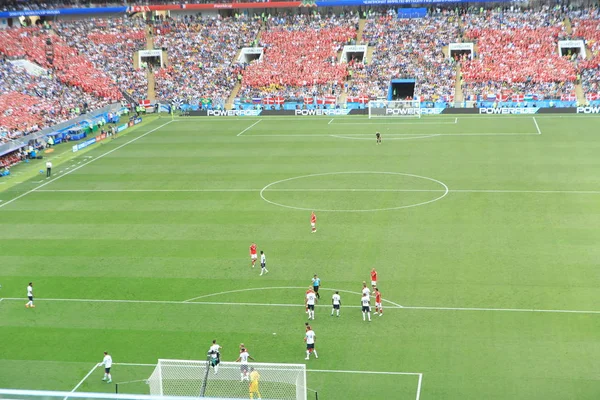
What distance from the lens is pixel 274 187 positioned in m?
49.0

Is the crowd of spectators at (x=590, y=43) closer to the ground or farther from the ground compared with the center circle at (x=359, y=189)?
farther from the ground

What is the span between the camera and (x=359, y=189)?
156 ft

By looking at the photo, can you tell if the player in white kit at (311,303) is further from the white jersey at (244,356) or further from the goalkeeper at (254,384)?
the goalkeeper at (254,384)

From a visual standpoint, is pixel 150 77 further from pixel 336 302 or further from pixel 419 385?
pixel 419 385

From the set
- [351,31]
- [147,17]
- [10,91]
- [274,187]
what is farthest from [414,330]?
[147,17]

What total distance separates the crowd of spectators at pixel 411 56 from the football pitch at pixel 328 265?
21.6m

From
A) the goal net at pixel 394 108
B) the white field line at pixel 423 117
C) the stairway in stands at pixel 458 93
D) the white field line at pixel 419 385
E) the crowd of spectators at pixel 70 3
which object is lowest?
the white field line at pixel 419 385

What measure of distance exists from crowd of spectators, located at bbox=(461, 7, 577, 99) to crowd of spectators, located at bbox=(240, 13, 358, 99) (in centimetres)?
1447

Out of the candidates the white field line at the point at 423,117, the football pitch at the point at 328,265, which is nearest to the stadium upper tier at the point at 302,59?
the white field line at the point at 423,117

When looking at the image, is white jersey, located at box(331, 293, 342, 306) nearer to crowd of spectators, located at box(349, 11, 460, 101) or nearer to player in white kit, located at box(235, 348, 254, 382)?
player in white kit, located at box(235, 348, 254, 382)

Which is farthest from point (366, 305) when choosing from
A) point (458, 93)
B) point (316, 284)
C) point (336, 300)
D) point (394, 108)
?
point (458, 93)

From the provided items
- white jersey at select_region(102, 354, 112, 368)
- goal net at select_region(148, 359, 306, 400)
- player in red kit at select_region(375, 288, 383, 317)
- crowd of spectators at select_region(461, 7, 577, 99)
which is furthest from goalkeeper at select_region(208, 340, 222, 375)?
crowd of spectators at select_region(461, 7, 577, 99)

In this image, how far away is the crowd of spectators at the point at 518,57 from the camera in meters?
78.0

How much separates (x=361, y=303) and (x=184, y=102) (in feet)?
190
